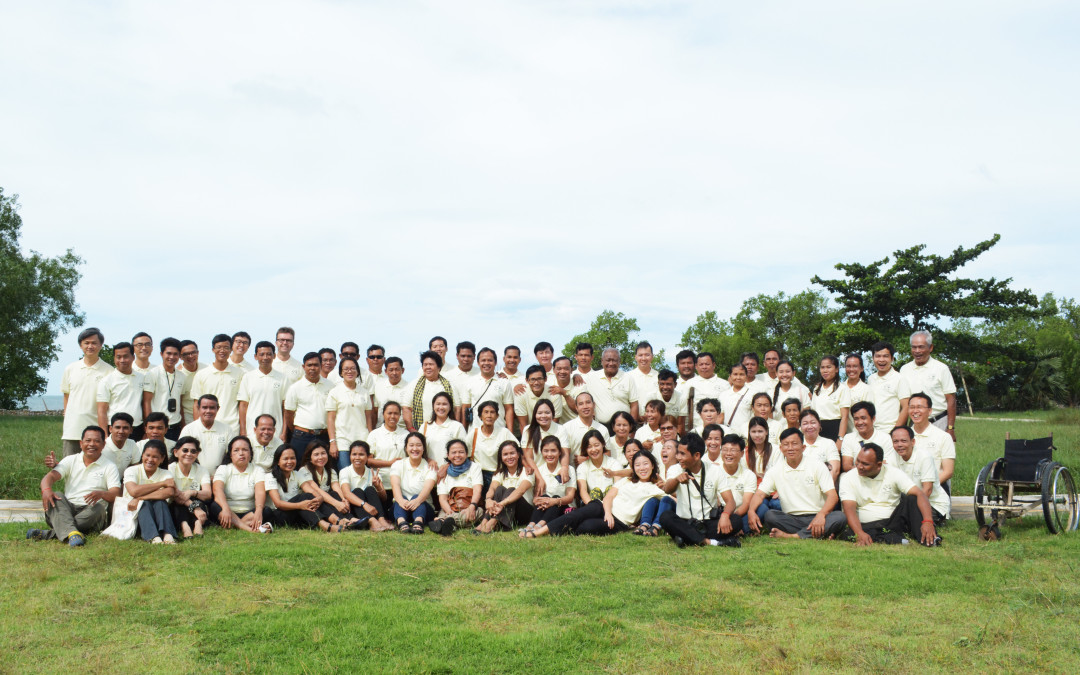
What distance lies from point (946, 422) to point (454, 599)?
22.5 ft

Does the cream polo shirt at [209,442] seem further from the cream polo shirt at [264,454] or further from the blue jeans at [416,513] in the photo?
the blue jeans at [416,513]

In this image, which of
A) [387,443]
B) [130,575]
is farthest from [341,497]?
[130,575]

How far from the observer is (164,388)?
9.60m

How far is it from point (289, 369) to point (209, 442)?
1512 millimetres

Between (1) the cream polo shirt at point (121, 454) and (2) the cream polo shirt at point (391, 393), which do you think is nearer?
(1) the cream polo shirt at point (121, 454)

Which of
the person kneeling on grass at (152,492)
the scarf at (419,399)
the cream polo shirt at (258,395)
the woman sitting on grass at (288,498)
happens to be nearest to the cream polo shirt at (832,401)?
the scarf at (419,399)

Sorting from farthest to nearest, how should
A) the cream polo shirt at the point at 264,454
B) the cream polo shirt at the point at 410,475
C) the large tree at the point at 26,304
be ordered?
the large tree at the point at 26,304 < the cream polo shirt at the point at 410,475 < the cream polo shirt at the point at 264,454

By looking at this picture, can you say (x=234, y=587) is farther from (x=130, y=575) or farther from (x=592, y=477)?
(x=592, y=477)

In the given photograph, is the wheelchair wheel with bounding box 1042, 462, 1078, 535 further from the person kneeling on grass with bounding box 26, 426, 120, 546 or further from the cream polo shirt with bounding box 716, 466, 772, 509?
the person kneeling on grass with bounding box 26, 426, 120, 546

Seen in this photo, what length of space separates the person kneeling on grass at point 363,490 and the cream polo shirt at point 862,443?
17.6 feet

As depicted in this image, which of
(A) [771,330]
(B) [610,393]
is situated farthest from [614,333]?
(B) [610,393]

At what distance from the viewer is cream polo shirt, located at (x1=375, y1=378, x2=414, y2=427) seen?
10094mm

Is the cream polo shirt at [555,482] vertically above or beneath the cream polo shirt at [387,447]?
beneath

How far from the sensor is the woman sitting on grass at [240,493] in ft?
28.6
